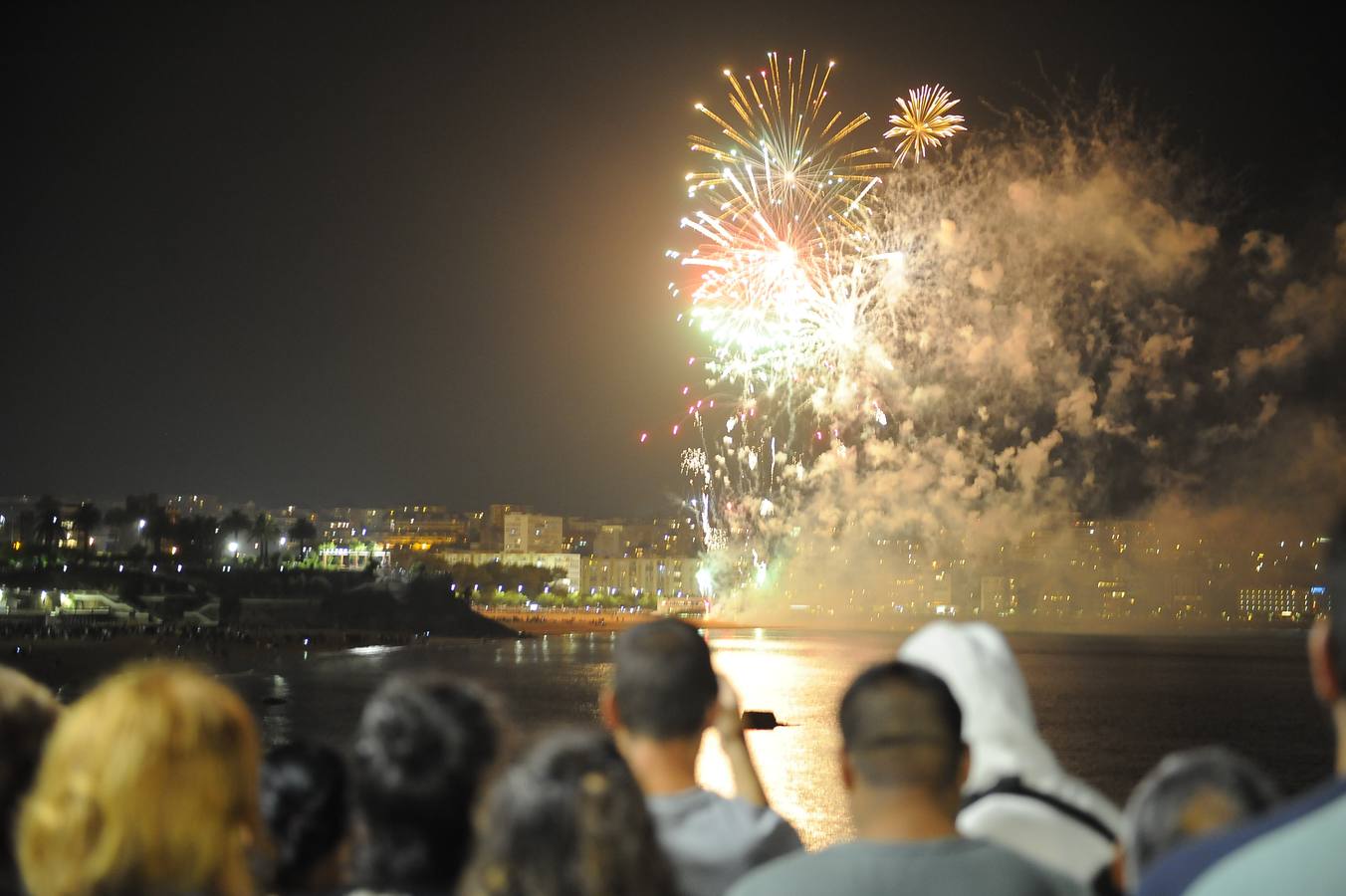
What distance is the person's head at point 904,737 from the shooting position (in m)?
2.69

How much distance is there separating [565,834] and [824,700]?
1810 inches

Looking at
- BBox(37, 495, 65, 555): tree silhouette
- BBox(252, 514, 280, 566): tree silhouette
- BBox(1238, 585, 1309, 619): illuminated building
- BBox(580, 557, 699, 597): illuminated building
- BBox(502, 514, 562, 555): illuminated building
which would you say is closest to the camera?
BBox(37, 495, 65, 555): tree silhouette

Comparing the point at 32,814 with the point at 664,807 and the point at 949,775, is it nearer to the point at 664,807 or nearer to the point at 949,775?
the point at 664,807

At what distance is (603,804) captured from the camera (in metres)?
2.17

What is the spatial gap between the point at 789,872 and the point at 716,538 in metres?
66.6

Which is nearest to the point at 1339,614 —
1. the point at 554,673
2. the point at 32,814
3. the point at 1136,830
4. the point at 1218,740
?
the point at 1136,830

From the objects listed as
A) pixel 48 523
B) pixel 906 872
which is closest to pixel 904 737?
pixel 906 872

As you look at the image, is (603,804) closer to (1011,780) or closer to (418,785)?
(418,785)

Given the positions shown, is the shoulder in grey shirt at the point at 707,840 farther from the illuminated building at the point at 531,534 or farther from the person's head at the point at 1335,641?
the illuminated building at the point at 531,534

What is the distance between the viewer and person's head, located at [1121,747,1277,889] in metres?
2.71

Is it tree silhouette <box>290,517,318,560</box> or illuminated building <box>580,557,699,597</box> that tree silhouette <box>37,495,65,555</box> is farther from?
illuminated building <box>580,557,699,597</box>

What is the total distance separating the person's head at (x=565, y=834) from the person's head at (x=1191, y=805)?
1080mm

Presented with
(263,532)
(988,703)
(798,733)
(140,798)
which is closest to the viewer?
(140,798)

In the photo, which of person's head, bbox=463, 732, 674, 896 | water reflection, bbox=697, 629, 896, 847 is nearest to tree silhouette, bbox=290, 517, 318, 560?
water reflection, bbox=697, 629, 896, 847
